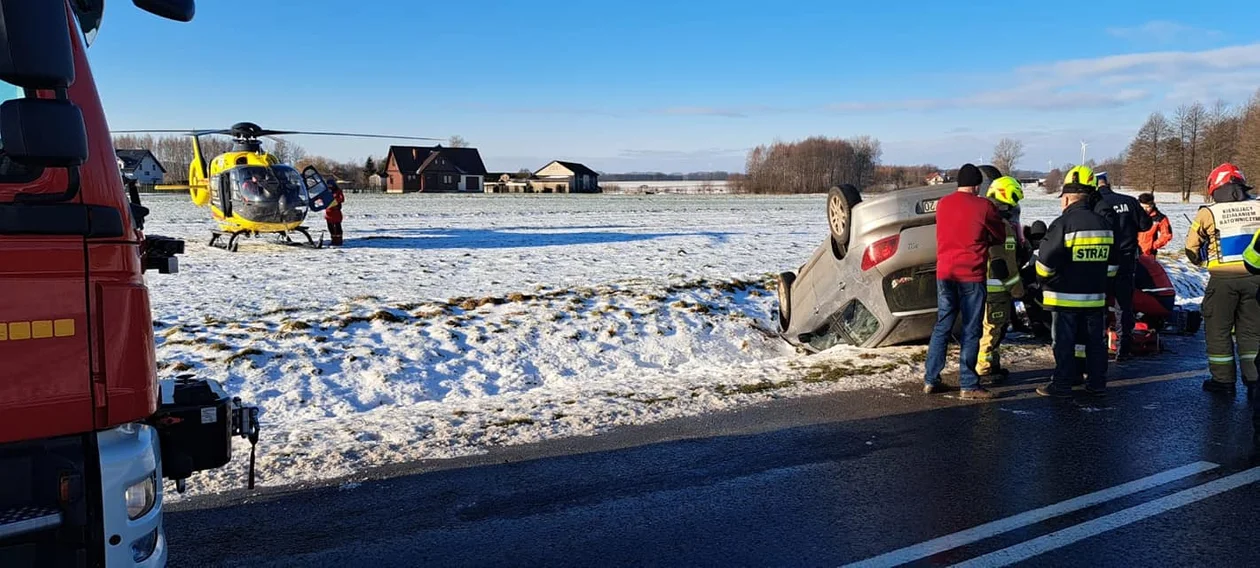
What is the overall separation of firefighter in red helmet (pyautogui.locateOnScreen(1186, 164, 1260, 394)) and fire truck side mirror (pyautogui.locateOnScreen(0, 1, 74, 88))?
24.5 ft

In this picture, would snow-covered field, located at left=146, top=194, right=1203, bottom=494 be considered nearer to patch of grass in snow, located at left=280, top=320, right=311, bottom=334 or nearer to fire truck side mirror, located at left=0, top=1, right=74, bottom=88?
patch of grass in snow, located at left=280, top=320, right=311, bottom=334

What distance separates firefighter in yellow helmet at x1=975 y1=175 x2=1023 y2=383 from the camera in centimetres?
659

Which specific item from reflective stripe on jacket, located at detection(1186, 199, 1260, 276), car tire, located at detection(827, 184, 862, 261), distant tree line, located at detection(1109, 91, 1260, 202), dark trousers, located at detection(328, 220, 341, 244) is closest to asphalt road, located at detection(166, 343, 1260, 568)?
reflective stripe on jacket, located at detection(1186, 199, 1260, 276)

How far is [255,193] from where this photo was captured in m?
18.4

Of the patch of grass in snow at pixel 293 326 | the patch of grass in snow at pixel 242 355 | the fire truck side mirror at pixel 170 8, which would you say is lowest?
the patch of grass in snow at pixel 242 355

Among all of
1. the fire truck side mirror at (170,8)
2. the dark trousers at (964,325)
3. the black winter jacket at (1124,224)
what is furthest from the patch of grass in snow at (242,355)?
the black winter jacket at (1124,224)

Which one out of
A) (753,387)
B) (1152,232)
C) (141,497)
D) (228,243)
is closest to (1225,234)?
(753,387)

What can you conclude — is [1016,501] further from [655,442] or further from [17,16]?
[17,16]

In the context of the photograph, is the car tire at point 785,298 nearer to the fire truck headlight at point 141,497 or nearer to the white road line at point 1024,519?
the white road line at point 1024,519

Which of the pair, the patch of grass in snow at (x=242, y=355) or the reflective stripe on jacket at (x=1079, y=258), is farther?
the patch of grass in snow at (x=242, y=355)

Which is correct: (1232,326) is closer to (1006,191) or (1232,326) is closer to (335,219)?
(1006,191)

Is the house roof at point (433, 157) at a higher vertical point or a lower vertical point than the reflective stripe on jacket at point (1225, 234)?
higher

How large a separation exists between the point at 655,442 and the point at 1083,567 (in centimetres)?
261

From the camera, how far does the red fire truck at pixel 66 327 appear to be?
231cm
